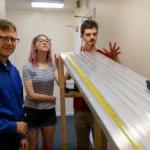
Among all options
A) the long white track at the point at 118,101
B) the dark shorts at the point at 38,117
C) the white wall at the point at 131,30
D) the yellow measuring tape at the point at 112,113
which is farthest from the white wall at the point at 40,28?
the yellow measuring tape at the point at 112,113

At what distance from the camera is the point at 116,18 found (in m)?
2.55

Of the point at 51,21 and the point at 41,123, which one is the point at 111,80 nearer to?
the point at 41,123

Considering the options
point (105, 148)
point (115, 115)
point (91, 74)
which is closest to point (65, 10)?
point (105, 148)

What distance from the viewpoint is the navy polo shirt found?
1.50m

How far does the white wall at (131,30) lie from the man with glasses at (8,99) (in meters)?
0.84

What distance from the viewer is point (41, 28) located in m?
6.34

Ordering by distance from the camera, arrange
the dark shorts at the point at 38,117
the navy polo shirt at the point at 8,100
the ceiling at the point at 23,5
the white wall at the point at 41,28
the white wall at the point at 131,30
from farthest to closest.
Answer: the white wall at the point at 41,28 < the ceiling at the point at 23,5 < the dark shorts at the point at 38,117 < the white wall at the point at 131,30 < the navy polo shirt at the point at 8,100

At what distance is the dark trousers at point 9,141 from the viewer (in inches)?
60.9

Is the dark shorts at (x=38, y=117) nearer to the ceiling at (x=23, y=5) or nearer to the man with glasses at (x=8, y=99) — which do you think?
the man with glasses at (x=8, y=99)

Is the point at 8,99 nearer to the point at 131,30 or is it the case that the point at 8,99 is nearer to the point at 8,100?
the point at 8,100

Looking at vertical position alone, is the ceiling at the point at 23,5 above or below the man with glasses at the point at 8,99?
above

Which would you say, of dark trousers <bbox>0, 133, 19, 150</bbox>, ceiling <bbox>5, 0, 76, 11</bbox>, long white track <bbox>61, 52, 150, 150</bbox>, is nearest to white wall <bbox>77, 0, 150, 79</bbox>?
long white track <bbox>61, 52, 150, 150</bbox>

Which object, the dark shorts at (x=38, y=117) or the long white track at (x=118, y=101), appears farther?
the dark shorts at (x=38, y=117)

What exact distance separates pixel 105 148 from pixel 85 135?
368 mm
